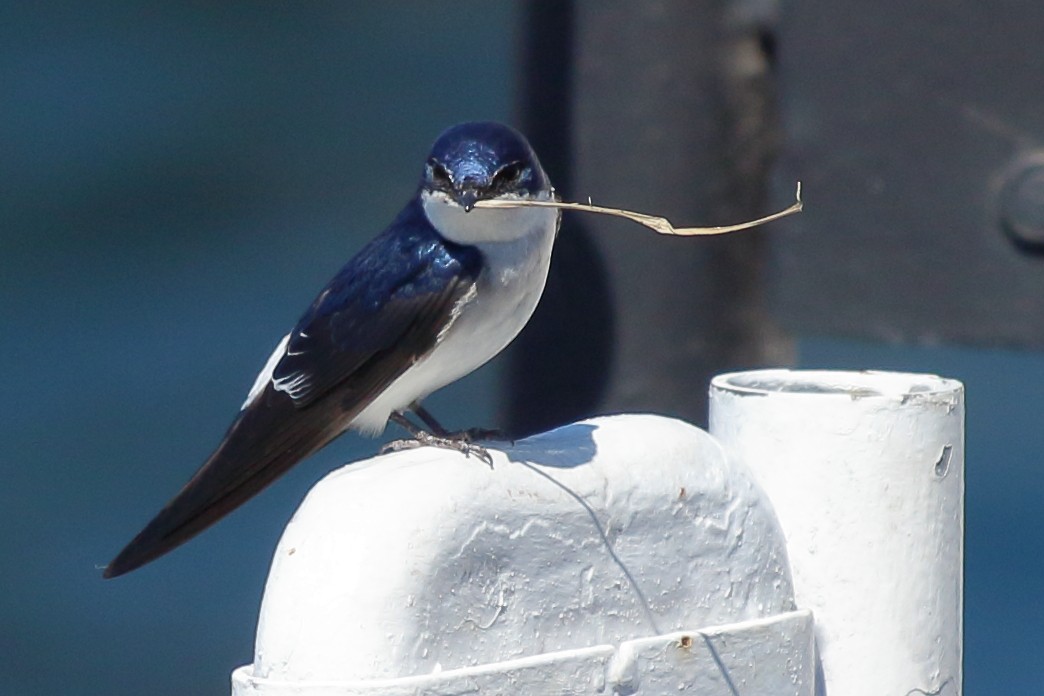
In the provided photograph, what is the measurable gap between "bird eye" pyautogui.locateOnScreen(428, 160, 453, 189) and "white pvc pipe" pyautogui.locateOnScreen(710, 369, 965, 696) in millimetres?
568

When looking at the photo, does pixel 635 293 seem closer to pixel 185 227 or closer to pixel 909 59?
pixel 909 59

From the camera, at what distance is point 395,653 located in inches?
36.6

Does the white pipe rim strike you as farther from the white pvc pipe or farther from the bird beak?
the bird beak

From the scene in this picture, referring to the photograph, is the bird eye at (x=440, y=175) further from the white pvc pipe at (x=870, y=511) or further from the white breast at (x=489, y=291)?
the white pvc pipe at (x=870, y=511)

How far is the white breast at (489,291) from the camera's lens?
5.70ft

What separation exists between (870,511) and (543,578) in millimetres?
317

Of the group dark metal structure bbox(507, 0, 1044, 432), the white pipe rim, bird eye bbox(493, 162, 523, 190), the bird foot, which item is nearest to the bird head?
bird eye bbox(493, 162, 523, 190)

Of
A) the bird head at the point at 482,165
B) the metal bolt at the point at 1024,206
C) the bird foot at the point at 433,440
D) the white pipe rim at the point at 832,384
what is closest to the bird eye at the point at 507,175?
the bird head at the point at 482,165

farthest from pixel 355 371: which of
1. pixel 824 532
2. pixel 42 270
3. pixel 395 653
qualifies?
pixel 42 270

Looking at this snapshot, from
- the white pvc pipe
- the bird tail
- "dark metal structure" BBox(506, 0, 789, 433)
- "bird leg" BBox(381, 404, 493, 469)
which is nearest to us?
the white pvc pipe

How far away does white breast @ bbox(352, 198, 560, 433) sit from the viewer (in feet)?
5.70

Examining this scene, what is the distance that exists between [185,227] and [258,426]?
116cm

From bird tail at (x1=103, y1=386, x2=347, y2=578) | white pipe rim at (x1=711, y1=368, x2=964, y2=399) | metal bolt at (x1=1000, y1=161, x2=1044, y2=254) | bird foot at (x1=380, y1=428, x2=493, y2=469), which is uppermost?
metal bolt at (x1=1000, y1=161, x2=1044, y2=254)

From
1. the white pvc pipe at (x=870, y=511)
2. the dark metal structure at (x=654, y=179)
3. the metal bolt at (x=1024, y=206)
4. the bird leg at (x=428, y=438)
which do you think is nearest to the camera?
the white pvc pipe at (x=870, y=511)
